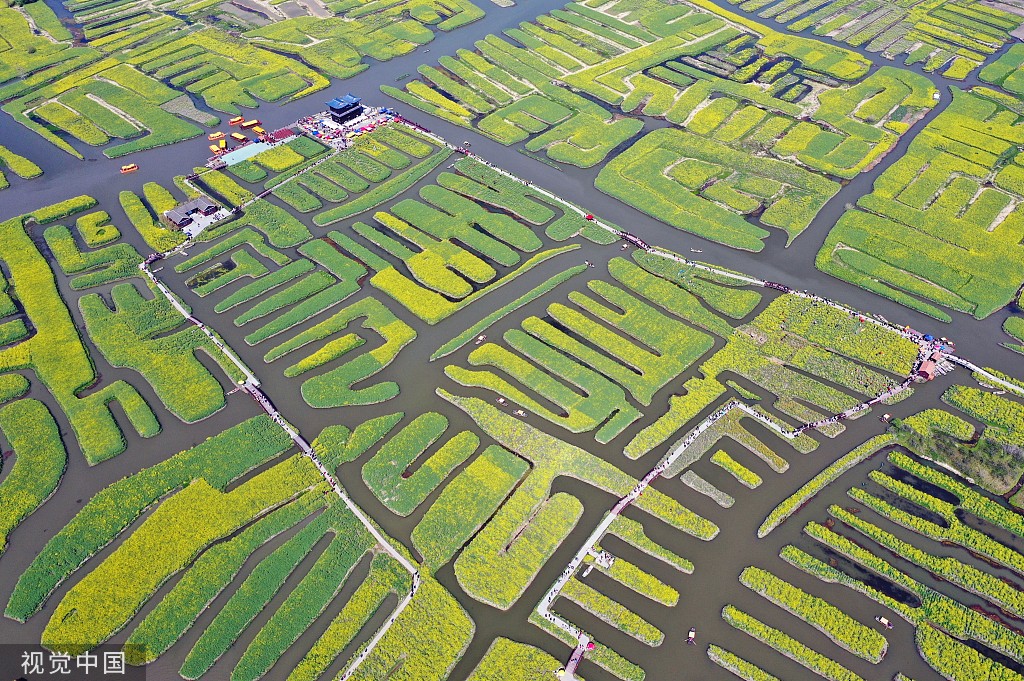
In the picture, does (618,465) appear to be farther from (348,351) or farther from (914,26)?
(914,26)

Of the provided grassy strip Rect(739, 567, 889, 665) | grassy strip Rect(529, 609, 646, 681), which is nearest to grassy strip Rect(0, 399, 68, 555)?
grassy strip Rect(529, 609, 646, 681)

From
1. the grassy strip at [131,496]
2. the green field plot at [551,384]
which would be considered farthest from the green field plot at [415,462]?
the grassy strip at [131,496]

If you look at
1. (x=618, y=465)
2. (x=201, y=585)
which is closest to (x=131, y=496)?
(x=201, y=585)

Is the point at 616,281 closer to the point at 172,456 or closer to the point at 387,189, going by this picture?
the point at 387,189

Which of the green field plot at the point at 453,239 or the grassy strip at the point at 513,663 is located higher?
the green field plot at the point at 453,239

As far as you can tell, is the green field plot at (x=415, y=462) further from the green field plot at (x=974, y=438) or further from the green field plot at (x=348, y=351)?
the green field plot at (x=974, y=438)

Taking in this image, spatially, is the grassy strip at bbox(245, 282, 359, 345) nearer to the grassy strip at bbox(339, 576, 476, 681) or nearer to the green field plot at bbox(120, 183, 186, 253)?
the green field plot at bbox(120, 183, 186, 253)
